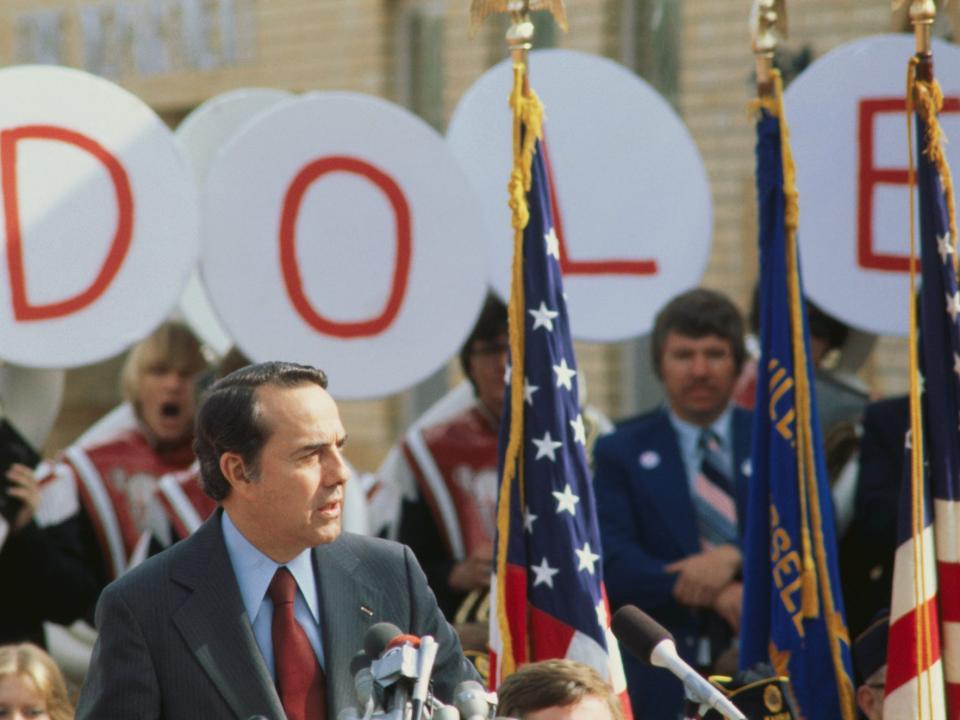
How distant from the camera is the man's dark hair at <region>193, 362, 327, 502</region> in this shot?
3.19 meters

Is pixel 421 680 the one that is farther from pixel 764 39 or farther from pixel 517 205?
pixel 764 39

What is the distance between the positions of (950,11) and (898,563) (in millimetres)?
2652

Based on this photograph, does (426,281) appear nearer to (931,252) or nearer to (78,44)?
(931,252)

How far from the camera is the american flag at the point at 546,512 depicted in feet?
15.7

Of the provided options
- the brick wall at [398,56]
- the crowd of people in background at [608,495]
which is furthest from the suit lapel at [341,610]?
the brick wall at [398,56]

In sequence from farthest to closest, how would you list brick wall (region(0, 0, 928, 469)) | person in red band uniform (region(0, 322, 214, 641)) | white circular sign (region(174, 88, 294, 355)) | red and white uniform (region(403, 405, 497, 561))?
brick wall (region(0, 0, 928, 469)) < white circular sign (region(174, 88, 294, 355)) < red and white uniform (region(403, 405, 497, 561)) < person in red band uniform (region(0, 322, 214, 641))

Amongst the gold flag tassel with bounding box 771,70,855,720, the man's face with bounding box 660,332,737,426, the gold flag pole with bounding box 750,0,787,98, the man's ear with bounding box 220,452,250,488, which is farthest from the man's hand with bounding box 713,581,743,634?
the man's ear with bounding box 220,452,250,488

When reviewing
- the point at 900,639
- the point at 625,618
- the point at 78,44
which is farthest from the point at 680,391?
the point at 78,44

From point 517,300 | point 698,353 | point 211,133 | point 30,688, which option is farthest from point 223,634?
point 211,133

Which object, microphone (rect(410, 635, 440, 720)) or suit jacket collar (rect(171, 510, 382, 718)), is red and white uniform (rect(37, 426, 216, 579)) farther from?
microphone (rect(410, 635, 440, 720))

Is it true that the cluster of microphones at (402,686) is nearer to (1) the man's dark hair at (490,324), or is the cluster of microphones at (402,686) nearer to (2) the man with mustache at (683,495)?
(2) the man with mustache at (683,495)

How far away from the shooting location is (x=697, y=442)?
5633 millimetres

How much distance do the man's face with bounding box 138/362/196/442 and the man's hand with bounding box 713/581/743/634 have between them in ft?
6.59

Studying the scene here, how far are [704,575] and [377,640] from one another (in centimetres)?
276
